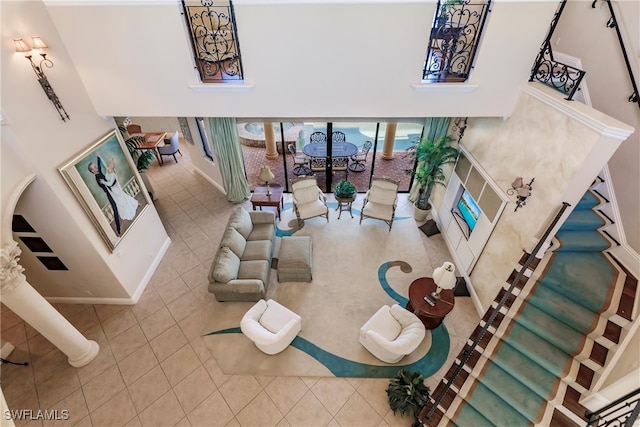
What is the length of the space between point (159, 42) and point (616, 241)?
23.1 ft

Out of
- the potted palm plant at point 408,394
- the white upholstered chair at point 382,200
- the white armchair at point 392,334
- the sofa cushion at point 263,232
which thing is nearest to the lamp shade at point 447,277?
the white armchair at point 392,334

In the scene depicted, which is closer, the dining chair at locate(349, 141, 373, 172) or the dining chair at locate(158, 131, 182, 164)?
the dining chair at locate(349, 141, 373, 172)

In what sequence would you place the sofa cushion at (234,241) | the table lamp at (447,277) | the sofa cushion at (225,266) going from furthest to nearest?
the sofa cushion at (234,241), the sofa cushion at (225,266), the table lamp at (447,277)

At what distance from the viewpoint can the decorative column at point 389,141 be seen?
28.6 feet

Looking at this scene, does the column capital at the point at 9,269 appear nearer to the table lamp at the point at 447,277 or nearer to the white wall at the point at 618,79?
the table lamp at the point at 447,277

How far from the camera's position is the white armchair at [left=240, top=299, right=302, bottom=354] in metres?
4.30

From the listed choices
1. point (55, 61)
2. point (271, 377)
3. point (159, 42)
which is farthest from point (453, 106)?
point (55, 61)

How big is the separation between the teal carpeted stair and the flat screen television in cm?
143

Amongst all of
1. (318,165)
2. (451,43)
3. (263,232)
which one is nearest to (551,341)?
(451,43)

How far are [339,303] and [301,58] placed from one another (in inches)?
163

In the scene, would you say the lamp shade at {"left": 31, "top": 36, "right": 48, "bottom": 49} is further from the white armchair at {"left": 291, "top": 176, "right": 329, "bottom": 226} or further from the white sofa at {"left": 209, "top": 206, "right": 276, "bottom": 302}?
the white armchair at {"left": 291, "top": 176, "right": 329, "bottom": 226}

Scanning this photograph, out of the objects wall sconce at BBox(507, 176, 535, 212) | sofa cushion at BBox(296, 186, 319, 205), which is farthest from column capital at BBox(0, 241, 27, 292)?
wall sconce at BBox(507, 176, 535, 212)

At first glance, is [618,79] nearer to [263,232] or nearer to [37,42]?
[263,232]

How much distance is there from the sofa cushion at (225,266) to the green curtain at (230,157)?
277 centimetres
